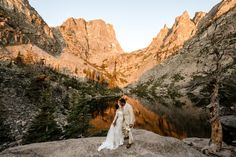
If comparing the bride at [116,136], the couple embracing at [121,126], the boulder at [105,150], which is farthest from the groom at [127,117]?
the boulder at [105,150]

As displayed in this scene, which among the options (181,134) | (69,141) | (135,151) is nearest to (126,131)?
(135,151)

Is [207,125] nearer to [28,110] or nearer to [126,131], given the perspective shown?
[28,110]

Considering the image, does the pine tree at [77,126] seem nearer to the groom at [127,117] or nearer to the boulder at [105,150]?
the boulder at [105,150]

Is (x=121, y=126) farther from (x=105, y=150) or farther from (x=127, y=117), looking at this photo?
(x=105, y=150)

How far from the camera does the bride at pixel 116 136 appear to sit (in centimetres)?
1856

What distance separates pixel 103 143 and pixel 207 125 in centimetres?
5361

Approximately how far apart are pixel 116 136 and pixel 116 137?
0.20 feet

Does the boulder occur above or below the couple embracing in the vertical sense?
below

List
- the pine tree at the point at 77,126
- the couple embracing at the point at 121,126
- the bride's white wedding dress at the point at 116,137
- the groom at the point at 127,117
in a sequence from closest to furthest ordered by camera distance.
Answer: the bride's white wedding dress at the point at 116,137, the couple embracing at the point at 121,126, the groom at the point at 127,117, the pine tree at the point at 77,126

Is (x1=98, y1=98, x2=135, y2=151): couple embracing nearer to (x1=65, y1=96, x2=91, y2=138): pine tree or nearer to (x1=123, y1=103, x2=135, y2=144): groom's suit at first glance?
(x1=123, y1=103, x2=135, y2=144): groom's suit

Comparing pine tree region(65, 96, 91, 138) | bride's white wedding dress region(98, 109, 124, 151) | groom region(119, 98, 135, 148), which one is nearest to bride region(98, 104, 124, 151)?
bride's white wedding dress region(98, 109, 124, 151)

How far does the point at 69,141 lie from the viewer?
2011 cm

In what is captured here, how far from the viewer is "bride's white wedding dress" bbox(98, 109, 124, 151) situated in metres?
18.6

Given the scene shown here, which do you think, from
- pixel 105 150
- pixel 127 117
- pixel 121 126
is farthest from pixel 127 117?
pixel 105 150
